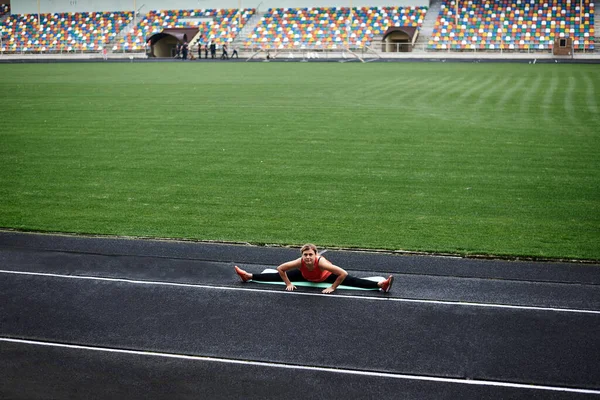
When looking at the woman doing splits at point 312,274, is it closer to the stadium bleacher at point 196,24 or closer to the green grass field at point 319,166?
the green grass field at point 319,166

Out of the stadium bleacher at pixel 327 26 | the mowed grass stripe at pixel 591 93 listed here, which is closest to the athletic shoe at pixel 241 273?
the mowed grass stripe at pixel 591 93

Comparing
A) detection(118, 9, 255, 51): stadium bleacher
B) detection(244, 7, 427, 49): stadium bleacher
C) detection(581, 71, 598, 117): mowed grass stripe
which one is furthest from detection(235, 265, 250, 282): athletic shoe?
detection(118, 9, 255, 51): stadium bleacher

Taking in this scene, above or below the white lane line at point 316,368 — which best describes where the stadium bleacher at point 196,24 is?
above

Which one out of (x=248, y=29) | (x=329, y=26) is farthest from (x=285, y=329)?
(x=248, y=29)

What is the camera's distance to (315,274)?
933 cm

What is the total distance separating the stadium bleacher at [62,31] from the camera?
228ft

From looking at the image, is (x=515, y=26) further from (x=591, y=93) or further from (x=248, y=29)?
(x=591, y=93)

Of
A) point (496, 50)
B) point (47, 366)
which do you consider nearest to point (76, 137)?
point (47, 366)

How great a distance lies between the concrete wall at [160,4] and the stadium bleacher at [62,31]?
0.76 meters

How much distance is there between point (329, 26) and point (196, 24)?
1359 centimetres

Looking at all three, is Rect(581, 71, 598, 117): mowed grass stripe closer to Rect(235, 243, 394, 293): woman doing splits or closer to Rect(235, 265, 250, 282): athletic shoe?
Rect(235, 243, 394, 293): woman doing splits

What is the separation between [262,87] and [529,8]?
36.7 m

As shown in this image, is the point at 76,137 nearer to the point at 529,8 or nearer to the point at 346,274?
the point at 346,274

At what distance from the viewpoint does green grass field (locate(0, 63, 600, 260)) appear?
1205 centimetres
